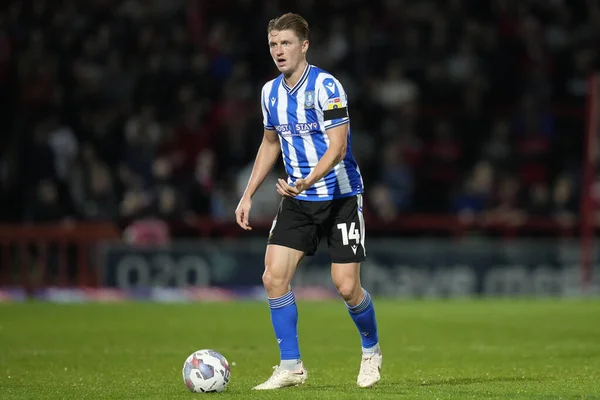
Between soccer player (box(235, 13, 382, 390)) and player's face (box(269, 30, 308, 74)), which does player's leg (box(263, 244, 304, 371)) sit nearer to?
soccer player (box(235, 13, 382, 390))

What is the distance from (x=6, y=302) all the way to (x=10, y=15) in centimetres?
613

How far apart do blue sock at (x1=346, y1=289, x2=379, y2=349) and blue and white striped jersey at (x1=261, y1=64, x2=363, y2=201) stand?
79 centimetres

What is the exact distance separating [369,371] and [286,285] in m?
0.88

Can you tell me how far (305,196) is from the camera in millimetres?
8234

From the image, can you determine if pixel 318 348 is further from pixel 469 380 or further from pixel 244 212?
pixel 244 212

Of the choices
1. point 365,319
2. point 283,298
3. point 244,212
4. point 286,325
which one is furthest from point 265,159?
point 365,319

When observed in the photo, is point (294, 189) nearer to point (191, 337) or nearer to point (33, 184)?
point (191, 337)

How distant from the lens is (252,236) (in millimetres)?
19141

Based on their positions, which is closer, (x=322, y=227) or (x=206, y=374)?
(x=206, y=374)

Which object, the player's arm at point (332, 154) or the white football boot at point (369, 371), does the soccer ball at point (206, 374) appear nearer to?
the white football boot at point (369, 371)

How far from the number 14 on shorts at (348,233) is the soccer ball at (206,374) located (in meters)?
1.23

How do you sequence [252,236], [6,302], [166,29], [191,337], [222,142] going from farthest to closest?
1. [166,29]
2. [222,142]
3. [252,236]
4. [6,302]
5. [191,337]

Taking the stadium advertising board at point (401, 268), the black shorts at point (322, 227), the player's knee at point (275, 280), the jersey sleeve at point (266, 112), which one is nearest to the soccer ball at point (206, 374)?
the player's knee at point (275, 280)

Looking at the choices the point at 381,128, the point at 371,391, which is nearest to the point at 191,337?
the point at 371,391
